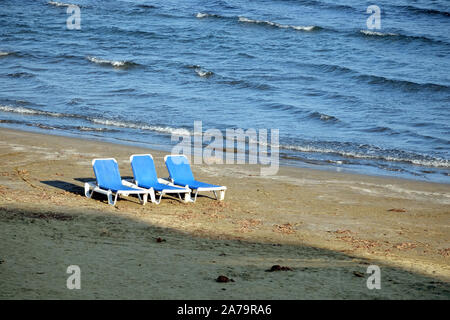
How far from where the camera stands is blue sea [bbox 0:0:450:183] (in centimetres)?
1918

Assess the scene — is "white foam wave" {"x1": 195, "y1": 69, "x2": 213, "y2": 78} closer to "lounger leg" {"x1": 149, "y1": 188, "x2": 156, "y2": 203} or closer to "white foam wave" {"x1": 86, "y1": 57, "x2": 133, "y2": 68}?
"white foam wave" {"x1": 86, "y1": 57, "x2": 133, "y2": 68}

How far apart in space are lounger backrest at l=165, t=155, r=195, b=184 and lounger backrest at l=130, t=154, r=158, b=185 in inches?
13.5

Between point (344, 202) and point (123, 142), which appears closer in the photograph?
point (344, 202)

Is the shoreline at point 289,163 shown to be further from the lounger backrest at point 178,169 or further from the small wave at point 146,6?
the small wave at point 146,6

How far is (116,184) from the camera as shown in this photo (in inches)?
467

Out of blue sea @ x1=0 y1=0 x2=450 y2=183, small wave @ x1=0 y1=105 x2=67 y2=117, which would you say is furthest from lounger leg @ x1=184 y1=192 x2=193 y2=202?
small wave @ x1=0 y1=105 x2=67 y2=117

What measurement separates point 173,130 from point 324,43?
1464 centimetres

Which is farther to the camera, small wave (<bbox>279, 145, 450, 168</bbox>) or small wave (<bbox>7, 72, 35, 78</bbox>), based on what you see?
small wave (<bbox>7, 72, 35, 78</bbox>)

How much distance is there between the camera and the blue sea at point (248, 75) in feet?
62.9

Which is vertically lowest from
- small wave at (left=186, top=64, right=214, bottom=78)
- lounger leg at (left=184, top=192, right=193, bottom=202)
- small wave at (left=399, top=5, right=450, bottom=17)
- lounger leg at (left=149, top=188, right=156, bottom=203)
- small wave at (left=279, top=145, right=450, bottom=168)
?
small wave at (left=279, top=145, right=450, bottom=168)

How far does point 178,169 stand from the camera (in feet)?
41.6

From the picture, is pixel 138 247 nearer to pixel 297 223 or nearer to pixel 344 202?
pixel 297 223

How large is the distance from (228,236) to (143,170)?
322 centimetres
